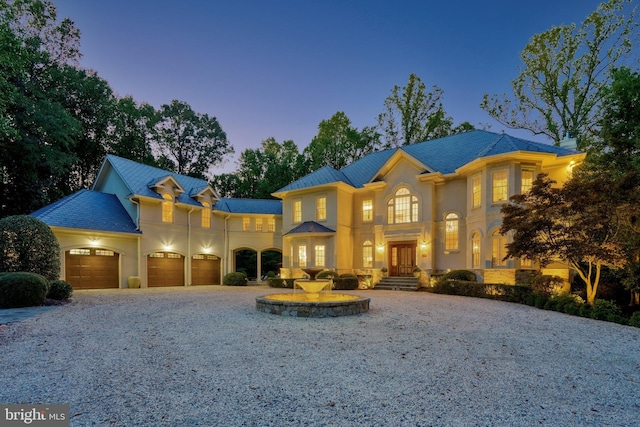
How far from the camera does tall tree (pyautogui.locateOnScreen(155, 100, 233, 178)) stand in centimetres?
3347

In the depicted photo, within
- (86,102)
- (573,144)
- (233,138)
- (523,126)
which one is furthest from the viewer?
(233,138)

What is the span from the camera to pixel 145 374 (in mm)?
4516

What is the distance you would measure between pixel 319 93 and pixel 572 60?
18.9 meters

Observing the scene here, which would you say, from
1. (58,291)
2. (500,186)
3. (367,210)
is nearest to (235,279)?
(367,210)

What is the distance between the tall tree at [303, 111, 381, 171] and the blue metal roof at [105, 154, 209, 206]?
38.9 feet

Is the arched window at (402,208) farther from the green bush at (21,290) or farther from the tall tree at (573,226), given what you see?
the green bush at (21,290)

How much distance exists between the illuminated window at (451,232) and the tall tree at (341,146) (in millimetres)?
15271

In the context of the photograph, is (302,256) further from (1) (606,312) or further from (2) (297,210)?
(1) (606,312)

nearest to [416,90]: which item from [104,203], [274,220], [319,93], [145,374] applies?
[319,93]

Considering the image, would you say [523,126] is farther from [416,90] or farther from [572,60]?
[416,90]

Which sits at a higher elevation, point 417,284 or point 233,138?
point 233,138

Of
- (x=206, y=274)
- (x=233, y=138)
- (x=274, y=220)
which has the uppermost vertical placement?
(x=233, y=138)

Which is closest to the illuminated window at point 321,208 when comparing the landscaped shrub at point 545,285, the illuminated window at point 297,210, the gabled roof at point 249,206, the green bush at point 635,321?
the illuminated window at point 297,210

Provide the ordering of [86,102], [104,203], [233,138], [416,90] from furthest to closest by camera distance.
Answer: [233,138] → [416,90] → [86,102] → [104,203]
